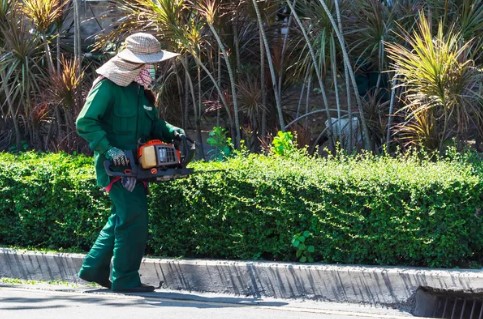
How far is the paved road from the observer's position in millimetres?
7633

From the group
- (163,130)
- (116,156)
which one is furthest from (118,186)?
(163,130)

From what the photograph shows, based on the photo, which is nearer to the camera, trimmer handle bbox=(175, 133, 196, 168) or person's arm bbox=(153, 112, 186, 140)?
trimmer handle bbox=(175, 133, 196, 168)

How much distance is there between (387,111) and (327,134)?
0.64m

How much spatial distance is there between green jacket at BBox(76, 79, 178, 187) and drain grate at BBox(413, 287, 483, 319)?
2.38 metres

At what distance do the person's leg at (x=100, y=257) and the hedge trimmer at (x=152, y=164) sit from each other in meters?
0.40

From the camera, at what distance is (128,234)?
8352mm

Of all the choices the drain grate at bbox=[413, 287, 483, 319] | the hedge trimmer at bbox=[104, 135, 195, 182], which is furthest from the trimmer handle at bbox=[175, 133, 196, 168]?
the drain grate at bbox=[413, 287, 483, 319]

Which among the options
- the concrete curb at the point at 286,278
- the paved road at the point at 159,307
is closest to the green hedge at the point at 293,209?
the concrete curb at the point at 286,278

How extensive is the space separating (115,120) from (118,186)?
20.8 inches

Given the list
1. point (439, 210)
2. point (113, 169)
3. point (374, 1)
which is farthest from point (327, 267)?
point (374, 1)

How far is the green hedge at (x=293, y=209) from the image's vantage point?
8.26m

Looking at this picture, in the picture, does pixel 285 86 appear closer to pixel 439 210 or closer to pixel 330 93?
pixel 330 93

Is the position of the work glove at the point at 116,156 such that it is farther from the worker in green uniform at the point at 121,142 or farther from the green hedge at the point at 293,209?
the green hedge at the point at 293,209

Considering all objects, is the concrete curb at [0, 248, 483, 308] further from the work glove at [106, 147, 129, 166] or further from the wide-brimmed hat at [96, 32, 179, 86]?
the wide-brimmed hat at [96, 32, 179, 86]
